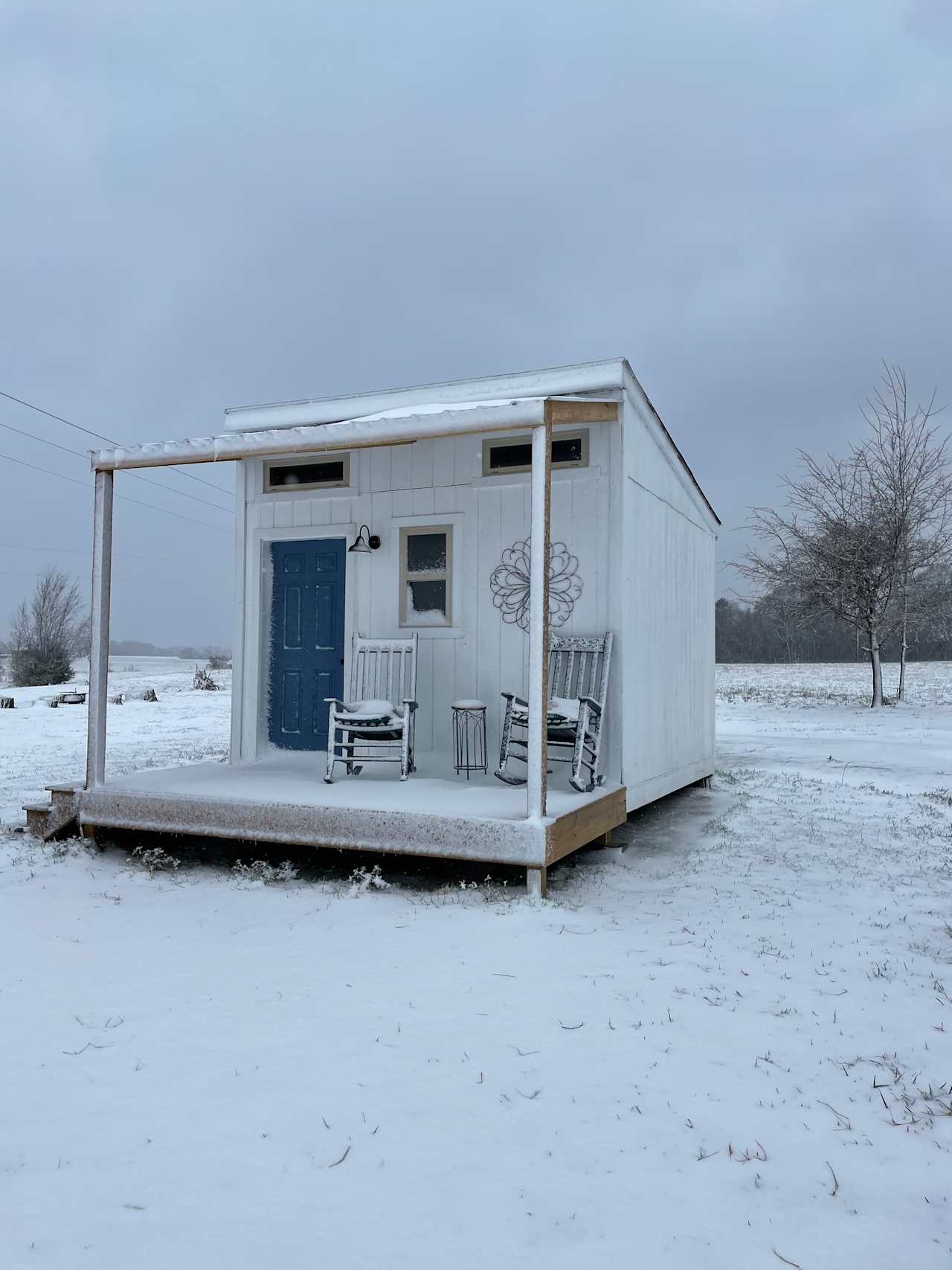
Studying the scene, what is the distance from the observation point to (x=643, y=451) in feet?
18.6

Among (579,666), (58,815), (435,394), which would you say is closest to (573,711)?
(579,666)

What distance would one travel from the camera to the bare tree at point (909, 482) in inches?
628

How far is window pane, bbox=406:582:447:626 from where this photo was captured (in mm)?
6031

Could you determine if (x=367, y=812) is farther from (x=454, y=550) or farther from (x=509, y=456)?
(x=509, y=456)

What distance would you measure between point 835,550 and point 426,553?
1256 centimetres

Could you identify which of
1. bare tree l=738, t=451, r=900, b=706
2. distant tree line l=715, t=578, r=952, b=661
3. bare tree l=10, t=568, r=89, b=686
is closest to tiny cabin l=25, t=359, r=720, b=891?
bare tree l=738, t=451, r=900, b=706

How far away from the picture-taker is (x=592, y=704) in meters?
4.98

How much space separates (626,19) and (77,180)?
23911mm

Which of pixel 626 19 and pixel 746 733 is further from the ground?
pixel 626 19

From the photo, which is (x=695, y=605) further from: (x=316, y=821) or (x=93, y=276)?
(x=93, y=276)

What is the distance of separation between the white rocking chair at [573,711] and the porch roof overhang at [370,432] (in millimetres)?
1449

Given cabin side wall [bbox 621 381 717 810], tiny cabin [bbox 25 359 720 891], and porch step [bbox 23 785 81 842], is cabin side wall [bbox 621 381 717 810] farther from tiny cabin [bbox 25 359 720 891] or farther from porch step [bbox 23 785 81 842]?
porch step [bbox 23 785 81 842]

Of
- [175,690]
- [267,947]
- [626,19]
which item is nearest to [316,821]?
[267,947]

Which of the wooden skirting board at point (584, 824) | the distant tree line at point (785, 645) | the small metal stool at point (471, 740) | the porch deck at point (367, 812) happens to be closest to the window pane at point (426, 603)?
the small metal stool at point (471, 740)
